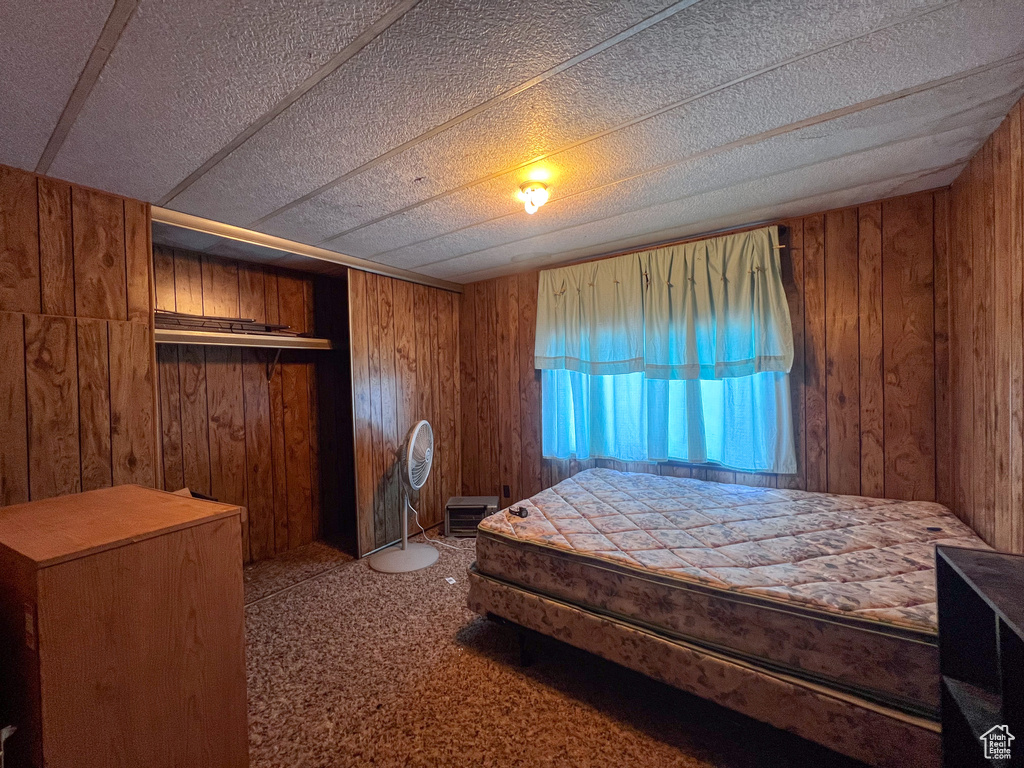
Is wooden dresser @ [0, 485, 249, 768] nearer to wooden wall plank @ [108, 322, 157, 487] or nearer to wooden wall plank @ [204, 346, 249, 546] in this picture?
wooden wall plank @ [108, 322, 157, 487]

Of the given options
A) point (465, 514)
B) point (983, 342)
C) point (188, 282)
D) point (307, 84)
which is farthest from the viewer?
point (465, 514)

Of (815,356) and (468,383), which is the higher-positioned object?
(815,356)

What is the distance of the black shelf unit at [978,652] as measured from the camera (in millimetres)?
761

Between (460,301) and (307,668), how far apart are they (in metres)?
3.11

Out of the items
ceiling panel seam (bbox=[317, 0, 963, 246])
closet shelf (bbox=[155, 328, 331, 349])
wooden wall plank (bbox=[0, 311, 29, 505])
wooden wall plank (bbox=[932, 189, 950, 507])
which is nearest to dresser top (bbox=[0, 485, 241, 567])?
wooden wall plank (bbox=[0, 311, 29, 505])

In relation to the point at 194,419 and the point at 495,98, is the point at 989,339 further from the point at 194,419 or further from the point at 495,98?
the point at 194,419

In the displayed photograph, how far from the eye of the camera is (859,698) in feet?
3.88

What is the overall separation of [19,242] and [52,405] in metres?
0.69

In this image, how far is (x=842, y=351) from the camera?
2.40 meters

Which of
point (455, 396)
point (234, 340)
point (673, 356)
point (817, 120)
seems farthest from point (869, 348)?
point (234, 340)

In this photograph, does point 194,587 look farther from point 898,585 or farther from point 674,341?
point 674,341

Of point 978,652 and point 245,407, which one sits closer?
point 978,652

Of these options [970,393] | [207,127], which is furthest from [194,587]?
[970,393]

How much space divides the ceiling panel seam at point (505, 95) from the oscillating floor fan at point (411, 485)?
1642mm
